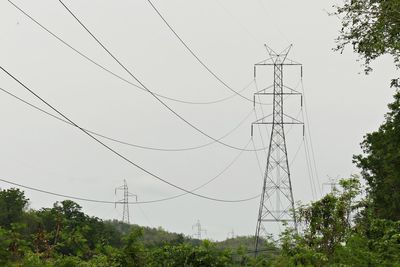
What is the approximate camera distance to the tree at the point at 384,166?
34.0m

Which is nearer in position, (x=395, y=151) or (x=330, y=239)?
(x=330, y=239)

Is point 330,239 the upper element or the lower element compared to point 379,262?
upper

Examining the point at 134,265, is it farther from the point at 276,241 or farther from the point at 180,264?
the point at 276,241

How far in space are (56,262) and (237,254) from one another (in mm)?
3993

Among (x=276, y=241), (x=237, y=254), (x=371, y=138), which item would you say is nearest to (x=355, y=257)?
(x=237, y=254)

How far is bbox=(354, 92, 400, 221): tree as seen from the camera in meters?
34.0

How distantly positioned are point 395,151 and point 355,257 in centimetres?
2316

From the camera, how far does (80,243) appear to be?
14633mm

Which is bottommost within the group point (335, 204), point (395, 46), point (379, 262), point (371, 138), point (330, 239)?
point (379, 262)

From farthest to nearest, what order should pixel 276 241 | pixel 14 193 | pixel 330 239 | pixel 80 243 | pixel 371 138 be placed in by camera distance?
pixel 14 193, pixel 371 138, pixel 330 239, pixel 276 241, pixel 80 243

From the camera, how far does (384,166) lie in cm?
3669

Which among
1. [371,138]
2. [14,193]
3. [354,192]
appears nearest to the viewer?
[354,192]

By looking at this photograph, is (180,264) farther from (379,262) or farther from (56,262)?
(379,262)

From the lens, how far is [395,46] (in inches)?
604
